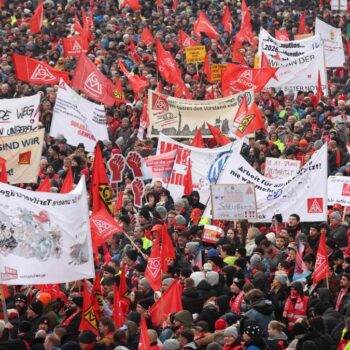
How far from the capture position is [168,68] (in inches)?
1160

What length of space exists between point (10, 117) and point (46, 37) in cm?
1127

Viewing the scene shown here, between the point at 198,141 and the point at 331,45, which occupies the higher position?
the point at 331,45

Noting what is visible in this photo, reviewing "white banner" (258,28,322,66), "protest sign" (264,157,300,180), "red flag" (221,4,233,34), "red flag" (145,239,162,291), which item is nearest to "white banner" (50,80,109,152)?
"protest sign" (264,157,300,180)

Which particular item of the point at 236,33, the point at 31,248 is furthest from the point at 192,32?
the point at 31,248

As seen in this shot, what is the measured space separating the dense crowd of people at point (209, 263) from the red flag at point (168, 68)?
281 millimetres

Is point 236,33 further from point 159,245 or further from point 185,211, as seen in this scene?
point 159,245

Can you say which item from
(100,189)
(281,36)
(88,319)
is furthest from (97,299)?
(281,36)

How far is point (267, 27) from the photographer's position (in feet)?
123

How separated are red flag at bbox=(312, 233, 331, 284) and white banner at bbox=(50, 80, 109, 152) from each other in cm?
963

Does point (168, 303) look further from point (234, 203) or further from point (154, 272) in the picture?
point (234, 203)

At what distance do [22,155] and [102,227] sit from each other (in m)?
4.67

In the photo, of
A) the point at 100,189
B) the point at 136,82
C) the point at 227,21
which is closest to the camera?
the point at 100,189

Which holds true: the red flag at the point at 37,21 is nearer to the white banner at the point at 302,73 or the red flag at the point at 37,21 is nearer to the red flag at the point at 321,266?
the white banner at the point at 302,73

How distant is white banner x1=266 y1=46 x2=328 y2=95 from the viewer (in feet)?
93.6
